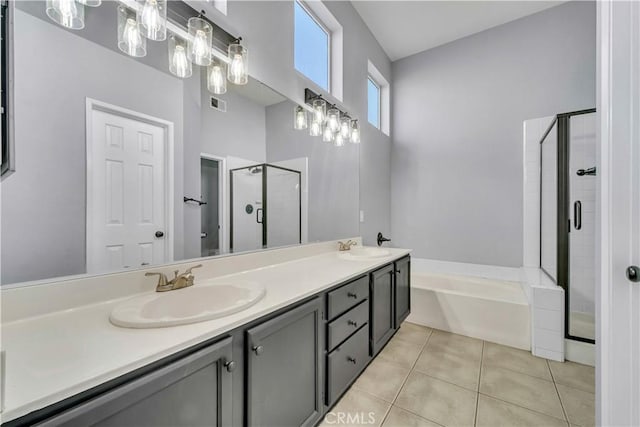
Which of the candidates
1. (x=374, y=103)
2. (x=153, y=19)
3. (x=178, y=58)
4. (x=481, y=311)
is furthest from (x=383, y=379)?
(x=374, y=103)

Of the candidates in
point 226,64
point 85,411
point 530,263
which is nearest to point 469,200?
point 530,263

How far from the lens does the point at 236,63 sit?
1386 mm

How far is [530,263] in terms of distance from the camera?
9.02 ft

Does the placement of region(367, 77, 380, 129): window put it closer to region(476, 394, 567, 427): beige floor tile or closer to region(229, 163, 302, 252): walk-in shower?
region(229, 163, 302, 252): walk-in shower

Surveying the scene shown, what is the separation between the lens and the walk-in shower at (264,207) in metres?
1.51

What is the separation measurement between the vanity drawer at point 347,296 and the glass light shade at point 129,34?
1.37 m

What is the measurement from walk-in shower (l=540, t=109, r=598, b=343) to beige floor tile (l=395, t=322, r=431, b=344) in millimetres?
1028

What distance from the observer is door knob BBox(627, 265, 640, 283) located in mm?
656

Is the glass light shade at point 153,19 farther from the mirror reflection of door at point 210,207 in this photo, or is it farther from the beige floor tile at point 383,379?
the beige floor tile at point 383,379

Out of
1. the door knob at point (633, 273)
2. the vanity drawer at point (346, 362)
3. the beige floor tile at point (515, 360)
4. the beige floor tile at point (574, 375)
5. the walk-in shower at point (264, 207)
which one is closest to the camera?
the door knob at point (633, 273)

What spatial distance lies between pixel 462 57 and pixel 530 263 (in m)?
2.60

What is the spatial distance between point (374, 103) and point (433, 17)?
3.57 feet

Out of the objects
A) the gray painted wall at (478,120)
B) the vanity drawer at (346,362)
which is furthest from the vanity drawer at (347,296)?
the gray painted wall at (478,120)

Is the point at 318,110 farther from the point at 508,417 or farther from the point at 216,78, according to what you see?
the point at 508,417
